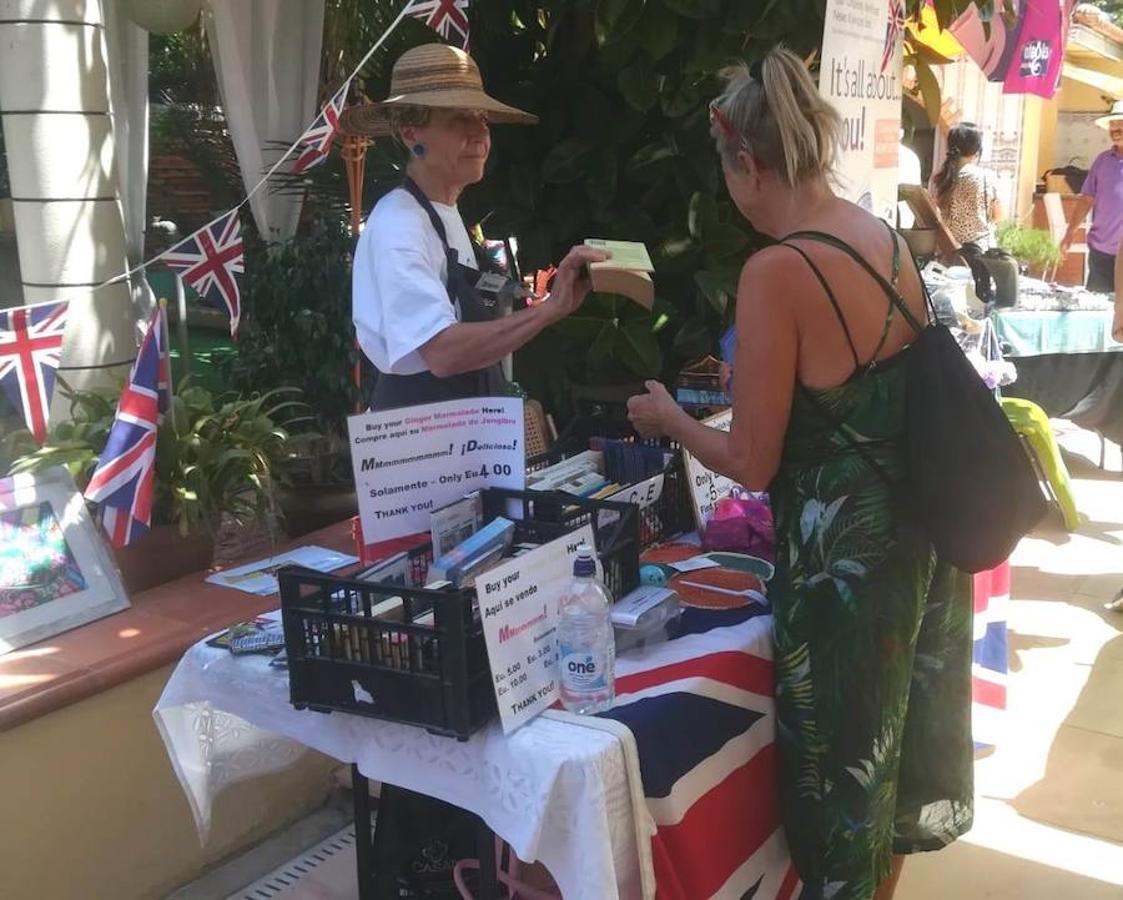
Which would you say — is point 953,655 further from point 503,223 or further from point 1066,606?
point 1066,606

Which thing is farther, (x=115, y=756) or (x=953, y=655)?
(x=115, y=756)

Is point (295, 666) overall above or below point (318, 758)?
above

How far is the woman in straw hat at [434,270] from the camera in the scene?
7.73 ft

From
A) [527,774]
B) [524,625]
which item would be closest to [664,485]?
[524,625]

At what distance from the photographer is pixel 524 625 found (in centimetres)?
178

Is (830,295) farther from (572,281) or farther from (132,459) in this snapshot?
(132,459)

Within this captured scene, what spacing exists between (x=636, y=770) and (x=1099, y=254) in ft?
27.5

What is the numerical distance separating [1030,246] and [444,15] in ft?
21.0

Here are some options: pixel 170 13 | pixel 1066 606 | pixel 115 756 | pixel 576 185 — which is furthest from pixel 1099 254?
pixel 115 756

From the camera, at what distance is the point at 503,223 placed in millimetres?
4070

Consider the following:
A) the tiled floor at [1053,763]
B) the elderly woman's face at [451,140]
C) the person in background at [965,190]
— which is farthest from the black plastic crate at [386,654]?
the person in background at [965,190]

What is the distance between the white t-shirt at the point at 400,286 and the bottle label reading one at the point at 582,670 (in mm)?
830

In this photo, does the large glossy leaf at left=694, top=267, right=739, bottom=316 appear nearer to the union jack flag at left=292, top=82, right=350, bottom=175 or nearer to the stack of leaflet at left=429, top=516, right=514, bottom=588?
the union jack flag at left=292, top=82, right=350, bottom=175

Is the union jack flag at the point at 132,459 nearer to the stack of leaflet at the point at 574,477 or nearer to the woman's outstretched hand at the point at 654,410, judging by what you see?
the stack of leaflet at the point at 574,477
